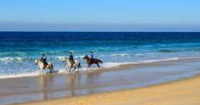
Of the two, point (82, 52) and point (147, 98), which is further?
point (82, 52)

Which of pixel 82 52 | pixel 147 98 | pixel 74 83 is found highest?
pixel 147 98

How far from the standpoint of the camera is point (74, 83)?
19047mm

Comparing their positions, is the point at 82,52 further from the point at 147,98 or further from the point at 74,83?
the point at 147,98

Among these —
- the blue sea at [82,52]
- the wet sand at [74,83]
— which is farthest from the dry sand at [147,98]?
the blue sea at [82,52]

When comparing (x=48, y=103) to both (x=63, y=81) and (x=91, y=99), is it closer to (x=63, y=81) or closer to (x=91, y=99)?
(x=91, y=99)

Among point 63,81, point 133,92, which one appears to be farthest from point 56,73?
point 133,92

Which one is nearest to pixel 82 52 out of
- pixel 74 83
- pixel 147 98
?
pixel 74 83

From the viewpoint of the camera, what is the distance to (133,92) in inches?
595

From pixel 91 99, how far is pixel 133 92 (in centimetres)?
214

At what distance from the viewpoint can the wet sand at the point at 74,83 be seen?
1550 cm

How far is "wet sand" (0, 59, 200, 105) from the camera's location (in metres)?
15.5

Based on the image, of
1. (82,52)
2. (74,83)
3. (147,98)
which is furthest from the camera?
(82,52)

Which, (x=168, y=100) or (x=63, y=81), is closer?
(x=168, y=100)

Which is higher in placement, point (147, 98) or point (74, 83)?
point (147, 98)
